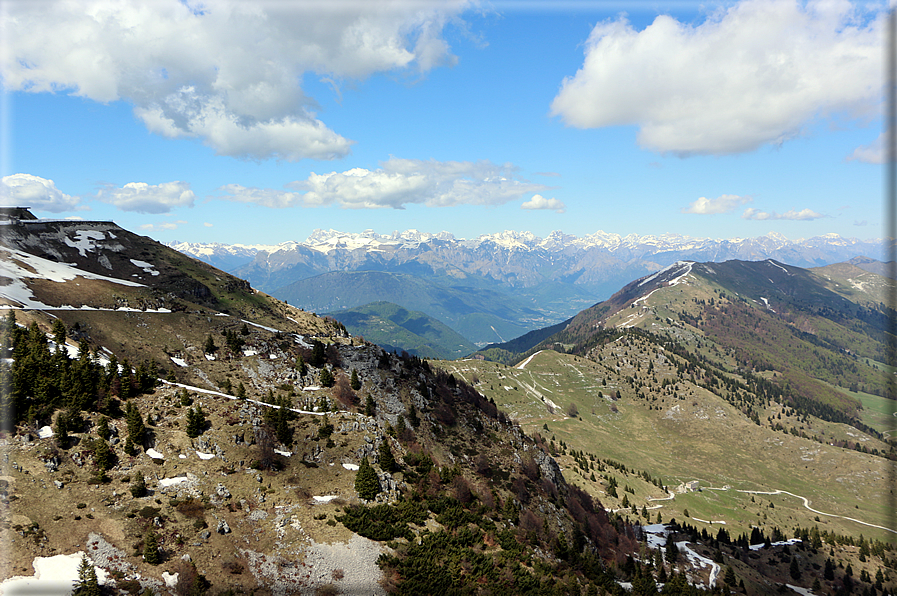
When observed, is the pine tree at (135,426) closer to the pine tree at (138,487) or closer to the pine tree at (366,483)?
the pine tree at (138,487)

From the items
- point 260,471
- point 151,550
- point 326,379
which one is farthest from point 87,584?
point 326,379

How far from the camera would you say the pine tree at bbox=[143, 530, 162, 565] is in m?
43.2

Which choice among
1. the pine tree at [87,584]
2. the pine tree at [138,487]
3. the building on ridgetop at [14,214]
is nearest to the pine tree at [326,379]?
the pine tree at [138,487]

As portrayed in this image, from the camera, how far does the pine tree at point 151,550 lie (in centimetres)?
4325

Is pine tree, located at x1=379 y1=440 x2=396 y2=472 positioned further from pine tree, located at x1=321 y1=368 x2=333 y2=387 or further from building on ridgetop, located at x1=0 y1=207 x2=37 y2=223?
building on ridgetop, located at x1=0 y1=207 x2=37 y2=223

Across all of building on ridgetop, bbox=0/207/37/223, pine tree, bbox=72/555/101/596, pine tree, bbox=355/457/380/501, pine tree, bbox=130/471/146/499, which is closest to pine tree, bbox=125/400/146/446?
pine tree, bbox=130/471/146/499

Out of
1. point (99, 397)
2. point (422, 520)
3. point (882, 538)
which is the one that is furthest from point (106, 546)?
point (882, 538)

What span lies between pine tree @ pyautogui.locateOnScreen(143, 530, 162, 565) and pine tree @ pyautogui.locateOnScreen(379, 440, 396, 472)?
34630mm

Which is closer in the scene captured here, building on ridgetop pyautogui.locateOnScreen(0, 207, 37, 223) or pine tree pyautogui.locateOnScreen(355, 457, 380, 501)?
pine tree pyautogui.locateOnScreen(355, 457, 380, 501)

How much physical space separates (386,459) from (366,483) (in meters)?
8.50

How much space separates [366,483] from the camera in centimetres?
6488

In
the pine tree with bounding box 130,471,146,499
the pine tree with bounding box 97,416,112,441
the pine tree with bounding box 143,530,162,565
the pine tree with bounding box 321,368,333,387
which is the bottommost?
the pine tree with bounding box 143,530,162,565

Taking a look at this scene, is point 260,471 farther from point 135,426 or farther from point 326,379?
point 326,379

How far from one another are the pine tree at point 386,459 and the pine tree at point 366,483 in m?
5.51
